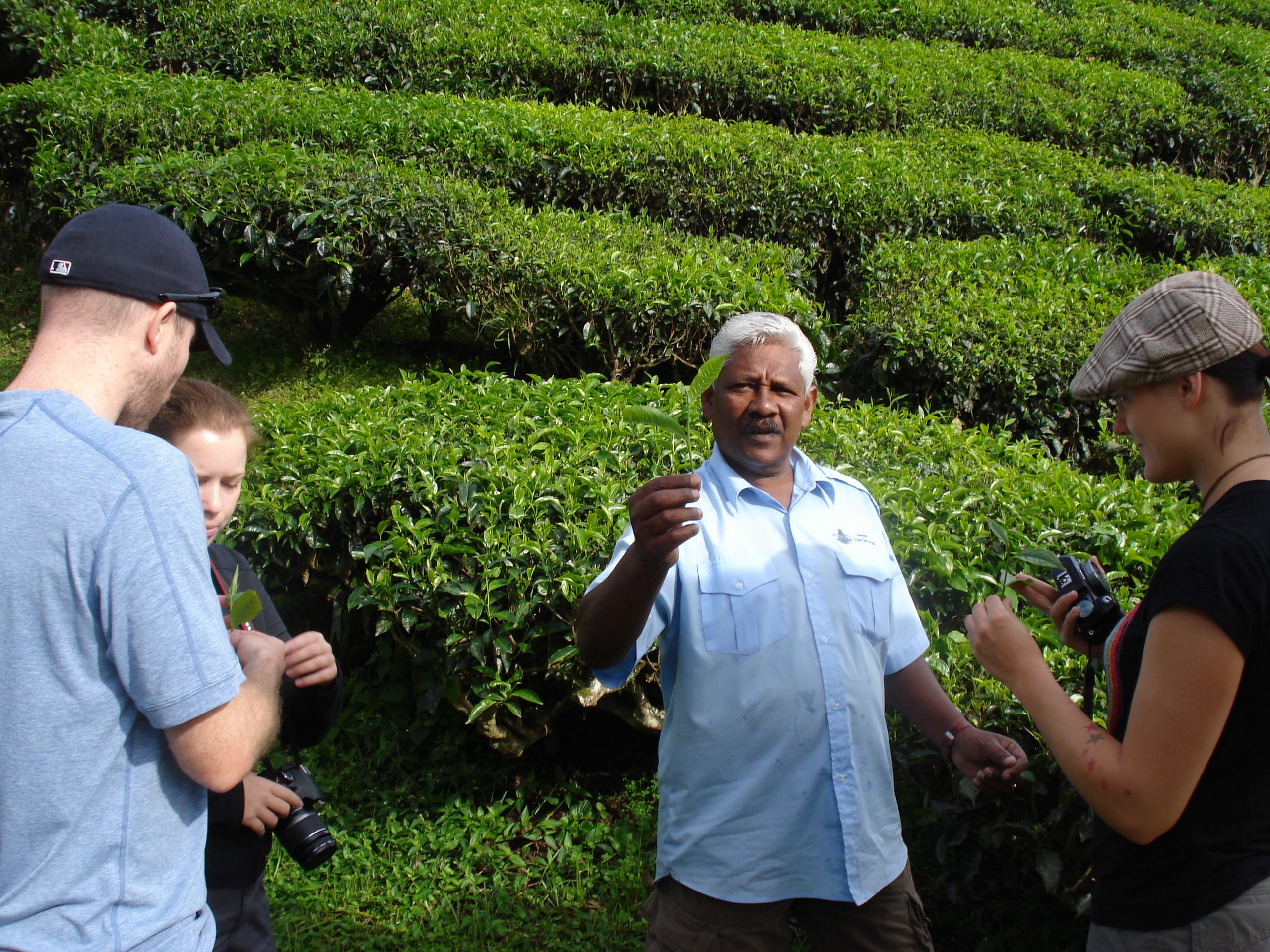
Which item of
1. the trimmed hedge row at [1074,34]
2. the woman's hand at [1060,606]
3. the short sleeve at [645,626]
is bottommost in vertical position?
the short sleeve at [645,626]

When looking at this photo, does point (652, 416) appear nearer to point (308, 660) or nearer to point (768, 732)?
point (768, 732)

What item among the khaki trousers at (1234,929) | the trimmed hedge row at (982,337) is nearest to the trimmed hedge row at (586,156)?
the trimmed hedge row at (982,337)

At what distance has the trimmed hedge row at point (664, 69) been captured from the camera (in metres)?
8.55

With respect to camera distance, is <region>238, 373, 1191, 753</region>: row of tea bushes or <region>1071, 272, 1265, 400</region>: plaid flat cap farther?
<region>238, 373, 1191, 753</region>: row of tea bushes

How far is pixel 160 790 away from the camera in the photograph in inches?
60.1

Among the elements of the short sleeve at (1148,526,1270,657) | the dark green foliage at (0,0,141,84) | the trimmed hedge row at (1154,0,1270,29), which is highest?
the trimmed hedge row at (1154,0,1270,29)

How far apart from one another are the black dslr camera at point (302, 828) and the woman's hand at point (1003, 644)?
1.52 m

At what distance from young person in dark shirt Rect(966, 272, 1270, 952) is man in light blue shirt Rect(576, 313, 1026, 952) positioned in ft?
1.37

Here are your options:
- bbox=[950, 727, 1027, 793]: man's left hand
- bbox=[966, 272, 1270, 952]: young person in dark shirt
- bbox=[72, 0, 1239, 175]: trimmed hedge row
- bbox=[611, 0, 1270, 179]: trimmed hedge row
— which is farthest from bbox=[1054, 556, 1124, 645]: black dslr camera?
bbox=[611, 0, 1270, 179]: trimmed hedge row

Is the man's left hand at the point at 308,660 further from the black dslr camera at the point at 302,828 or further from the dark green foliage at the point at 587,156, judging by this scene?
the dark green foliage at the point at 587,156

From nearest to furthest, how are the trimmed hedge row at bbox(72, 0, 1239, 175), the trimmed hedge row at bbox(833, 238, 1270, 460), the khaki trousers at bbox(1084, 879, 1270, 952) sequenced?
1. the khaki trousers at bbox(1084, 879, 1270, 952)
2. the trimmed hedge row at bbox(833, 238, 1270, 460)
3. the trimmed hedge row at bbox(72, 0, 1239, 175)

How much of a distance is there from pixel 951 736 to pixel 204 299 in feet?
5.98

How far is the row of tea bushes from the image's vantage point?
3.16 m

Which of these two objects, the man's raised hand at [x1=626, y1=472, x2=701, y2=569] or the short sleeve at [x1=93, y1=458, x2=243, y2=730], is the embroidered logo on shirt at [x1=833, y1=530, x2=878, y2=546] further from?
the short sleeve at [x1=93, y1=458, x2=243, y2=730]
